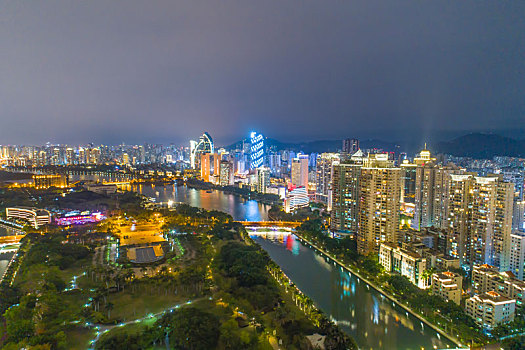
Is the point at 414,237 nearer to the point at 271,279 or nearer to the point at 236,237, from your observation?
the point at 271,279

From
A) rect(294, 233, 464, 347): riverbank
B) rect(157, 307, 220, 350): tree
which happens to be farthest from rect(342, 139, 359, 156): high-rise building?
rect(157, 307, 220, 350): tree

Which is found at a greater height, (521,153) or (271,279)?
(521,153)

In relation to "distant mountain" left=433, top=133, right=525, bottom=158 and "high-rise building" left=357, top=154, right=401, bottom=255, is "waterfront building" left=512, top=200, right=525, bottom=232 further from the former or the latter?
"distant mountain" left=433, top=133, right=525, bottom=158

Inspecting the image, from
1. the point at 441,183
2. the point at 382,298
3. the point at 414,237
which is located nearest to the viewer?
the point at 382,298

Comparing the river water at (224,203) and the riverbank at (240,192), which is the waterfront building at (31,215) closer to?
the river water at (224,203)

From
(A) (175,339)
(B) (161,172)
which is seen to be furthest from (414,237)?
(B) (161,172)

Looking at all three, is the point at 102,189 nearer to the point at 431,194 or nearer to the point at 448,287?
the point at 431,194

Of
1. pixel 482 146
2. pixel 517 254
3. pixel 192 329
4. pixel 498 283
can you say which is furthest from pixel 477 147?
pixel 192 329
